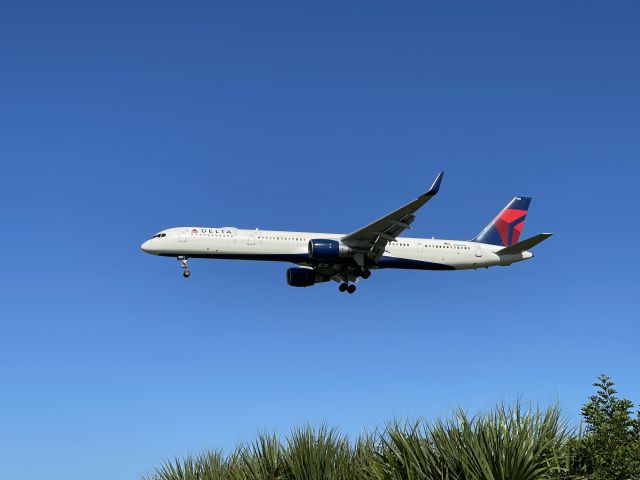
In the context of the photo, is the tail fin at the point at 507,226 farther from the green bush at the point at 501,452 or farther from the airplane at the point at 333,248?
the green bush at the point at 501,452

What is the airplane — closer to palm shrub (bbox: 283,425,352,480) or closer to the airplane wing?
the airplane wing

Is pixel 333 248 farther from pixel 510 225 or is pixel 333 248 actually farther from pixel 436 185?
pixel 510 225

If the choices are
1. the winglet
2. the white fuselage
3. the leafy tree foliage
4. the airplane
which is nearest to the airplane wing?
the airplane

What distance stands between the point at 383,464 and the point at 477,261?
104 feet

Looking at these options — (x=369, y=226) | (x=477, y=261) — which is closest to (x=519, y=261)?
(x=477, y=261)

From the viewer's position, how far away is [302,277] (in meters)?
46.2

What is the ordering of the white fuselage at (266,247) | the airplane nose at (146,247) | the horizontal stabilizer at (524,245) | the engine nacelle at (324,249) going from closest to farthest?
the engine nacelle at (324,249) → the white fuselage at (266,247) → the airplane nose at (146,247) → the horizontal stabilizer at (524,245)

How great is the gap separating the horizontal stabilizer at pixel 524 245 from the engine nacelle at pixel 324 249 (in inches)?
484

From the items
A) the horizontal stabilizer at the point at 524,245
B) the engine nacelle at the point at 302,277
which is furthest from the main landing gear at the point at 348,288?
the horizontal stabilizer at the point at 524,245

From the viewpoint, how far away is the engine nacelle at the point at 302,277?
151 ft

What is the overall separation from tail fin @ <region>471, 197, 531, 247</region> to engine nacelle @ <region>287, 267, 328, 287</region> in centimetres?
1326

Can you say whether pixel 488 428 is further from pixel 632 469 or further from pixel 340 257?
pixel 340 257

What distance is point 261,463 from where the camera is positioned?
24.3 meters

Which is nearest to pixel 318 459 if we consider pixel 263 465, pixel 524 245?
pixel 263 465
